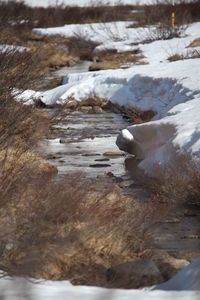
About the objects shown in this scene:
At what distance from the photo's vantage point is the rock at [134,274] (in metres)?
5.34

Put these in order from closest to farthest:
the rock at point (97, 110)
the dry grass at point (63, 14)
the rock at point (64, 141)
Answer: the rock at point (64, 141), the rock at point (97, 110), the dry grass at point (63, 14)

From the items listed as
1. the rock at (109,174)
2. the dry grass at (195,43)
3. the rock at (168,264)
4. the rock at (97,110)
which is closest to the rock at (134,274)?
the rock at (168,264)

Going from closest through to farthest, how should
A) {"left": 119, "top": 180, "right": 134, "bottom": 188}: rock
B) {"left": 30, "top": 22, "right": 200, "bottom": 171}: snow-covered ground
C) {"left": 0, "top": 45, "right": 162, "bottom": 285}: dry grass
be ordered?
{"left": 0, "top": 45, "right": 162, "bottom": 285}: dry grass < {"left": 119, "top": 180, "right": 134, "bottom": 188}: rock < {"left": 30, "top": 22, "right": 200, "bottom": 171}: snow-covered ground

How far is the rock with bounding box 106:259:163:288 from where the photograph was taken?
5.34 meters

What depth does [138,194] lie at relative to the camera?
9109 millimetres

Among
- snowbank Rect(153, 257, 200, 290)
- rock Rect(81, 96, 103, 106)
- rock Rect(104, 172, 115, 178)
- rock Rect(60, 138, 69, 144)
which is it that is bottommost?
rock Rect(81, 96, 103, 106)

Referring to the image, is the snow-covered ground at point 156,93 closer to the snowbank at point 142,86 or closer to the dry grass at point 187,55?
the snowbank at point 142,86

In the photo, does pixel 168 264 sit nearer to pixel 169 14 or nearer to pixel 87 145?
pixel 87 145

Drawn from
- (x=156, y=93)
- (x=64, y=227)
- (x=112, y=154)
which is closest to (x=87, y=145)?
(x=112, y=154)

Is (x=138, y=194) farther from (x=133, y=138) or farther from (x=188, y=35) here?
(x=188, y=35)

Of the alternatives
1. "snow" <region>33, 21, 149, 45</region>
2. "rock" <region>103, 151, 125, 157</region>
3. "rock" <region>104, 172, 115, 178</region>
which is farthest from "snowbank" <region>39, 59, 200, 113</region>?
"snow" <region>33, 21, 149, 45</region>

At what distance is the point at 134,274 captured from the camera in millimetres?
5559

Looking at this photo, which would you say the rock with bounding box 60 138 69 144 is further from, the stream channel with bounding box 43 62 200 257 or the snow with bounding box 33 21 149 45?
the snow with bounding box 33 21 149 45

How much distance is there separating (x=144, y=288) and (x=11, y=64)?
586cm
